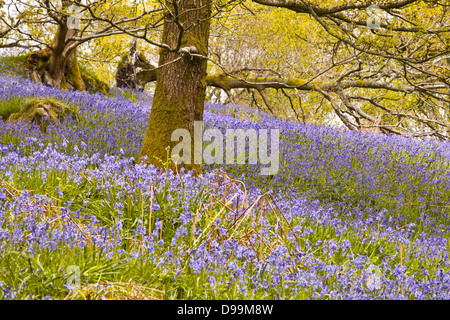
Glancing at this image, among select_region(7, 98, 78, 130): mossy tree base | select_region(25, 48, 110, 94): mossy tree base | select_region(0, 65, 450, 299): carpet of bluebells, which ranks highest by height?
select_region(25, 48, 110, 94): mossy tree base

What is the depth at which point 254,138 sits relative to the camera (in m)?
8.00

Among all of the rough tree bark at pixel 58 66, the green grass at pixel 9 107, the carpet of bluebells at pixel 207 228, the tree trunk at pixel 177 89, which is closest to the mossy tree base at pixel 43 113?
the carpet of bluebells at pixel 207 228

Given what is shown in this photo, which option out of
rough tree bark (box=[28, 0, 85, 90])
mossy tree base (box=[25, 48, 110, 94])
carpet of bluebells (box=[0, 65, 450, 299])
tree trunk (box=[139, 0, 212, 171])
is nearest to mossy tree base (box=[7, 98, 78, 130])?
carpet of bluebells (box=[0, 65, 450, 299])

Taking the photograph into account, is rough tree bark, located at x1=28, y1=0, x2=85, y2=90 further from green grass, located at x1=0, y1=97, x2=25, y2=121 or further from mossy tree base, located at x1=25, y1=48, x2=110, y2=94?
green grass, located at x1=0, y1=97, x2=25, y2=121

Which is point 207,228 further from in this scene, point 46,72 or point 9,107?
point 46,72

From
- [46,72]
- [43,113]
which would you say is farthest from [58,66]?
[43,113]

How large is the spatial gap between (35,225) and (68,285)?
2.50 ft

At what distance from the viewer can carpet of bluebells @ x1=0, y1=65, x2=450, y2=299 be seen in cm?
270

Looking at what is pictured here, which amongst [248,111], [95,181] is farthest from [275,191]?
[248,111]

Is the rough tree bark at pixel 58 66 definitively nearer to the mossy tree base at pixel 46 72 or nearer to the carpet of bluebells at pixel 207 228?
the mossy tree base at pixel 46 72

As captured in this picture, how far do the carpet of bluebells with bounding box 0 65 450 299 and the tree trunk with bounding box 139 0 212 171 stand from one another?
766 mm

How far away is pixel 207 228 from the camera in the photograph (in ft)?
11.4
